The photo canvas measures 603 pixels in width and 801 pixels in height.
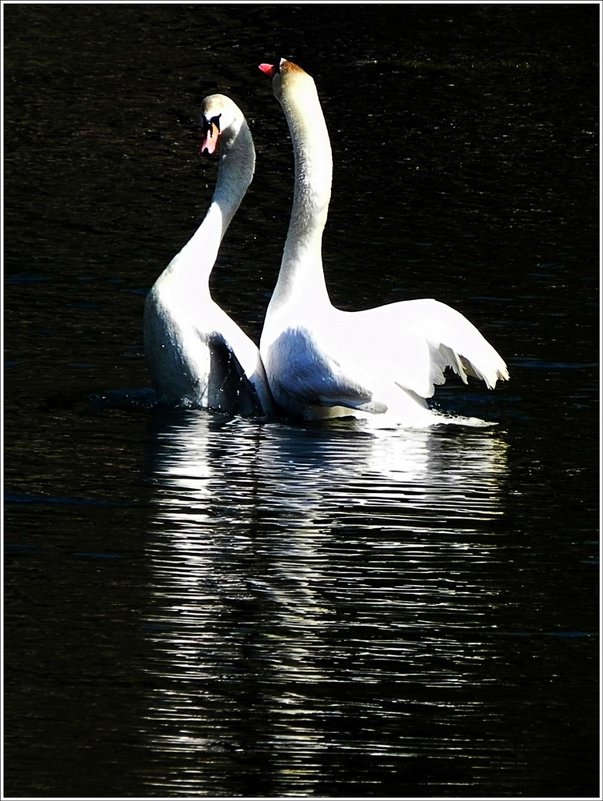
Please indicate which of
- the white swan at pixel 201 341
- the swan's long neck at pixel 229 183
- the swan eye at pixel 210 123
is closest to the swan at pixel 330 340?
the white swan at pixel 201 341

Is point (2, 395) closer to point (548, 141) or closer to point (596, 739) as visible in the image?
point (596, 739)

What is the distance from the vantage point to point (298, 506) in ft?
31.5

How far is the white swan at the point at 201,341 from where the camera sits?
11.0 meters

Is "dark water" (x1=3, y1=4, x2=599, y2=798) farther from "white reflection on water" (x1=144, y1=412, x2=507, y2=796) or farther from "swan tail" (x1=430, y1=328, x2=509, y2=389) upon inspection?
"swan tail" (x1=430, y1=328, x2=509, y2=389)

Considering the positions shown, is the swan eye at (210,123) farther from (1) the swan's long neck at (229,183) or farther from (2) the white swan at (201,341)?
(1) the swan's long neck at (229,183)

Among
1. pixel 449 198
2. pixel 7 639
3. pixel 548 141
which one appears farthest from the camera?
pixel 548 141

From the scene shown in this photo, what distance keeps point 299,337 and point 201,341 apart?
568 millimetres

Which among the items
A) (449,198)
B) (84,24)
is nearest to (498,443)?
(449,198)

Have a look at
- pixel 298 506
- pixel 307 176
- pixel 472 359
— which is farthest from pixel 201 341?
pixel 298 506

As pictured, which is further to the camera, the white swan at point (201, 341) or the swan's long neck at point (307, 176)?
the swan's long neck at point (307, 176)

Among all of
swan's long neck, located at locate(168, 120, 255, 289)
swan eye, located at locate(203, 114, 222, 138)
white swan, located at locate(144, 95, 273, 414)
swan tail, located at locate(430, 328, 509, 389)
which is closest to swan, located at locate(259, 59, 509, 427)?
swan tail, located at locate(430, 328, 509, 389)

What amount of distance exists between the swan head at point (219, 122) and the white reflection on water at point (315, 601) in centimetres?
171

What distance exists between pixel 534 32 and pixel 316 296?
1635cm

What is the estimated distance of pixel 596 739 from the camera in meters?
6.99
